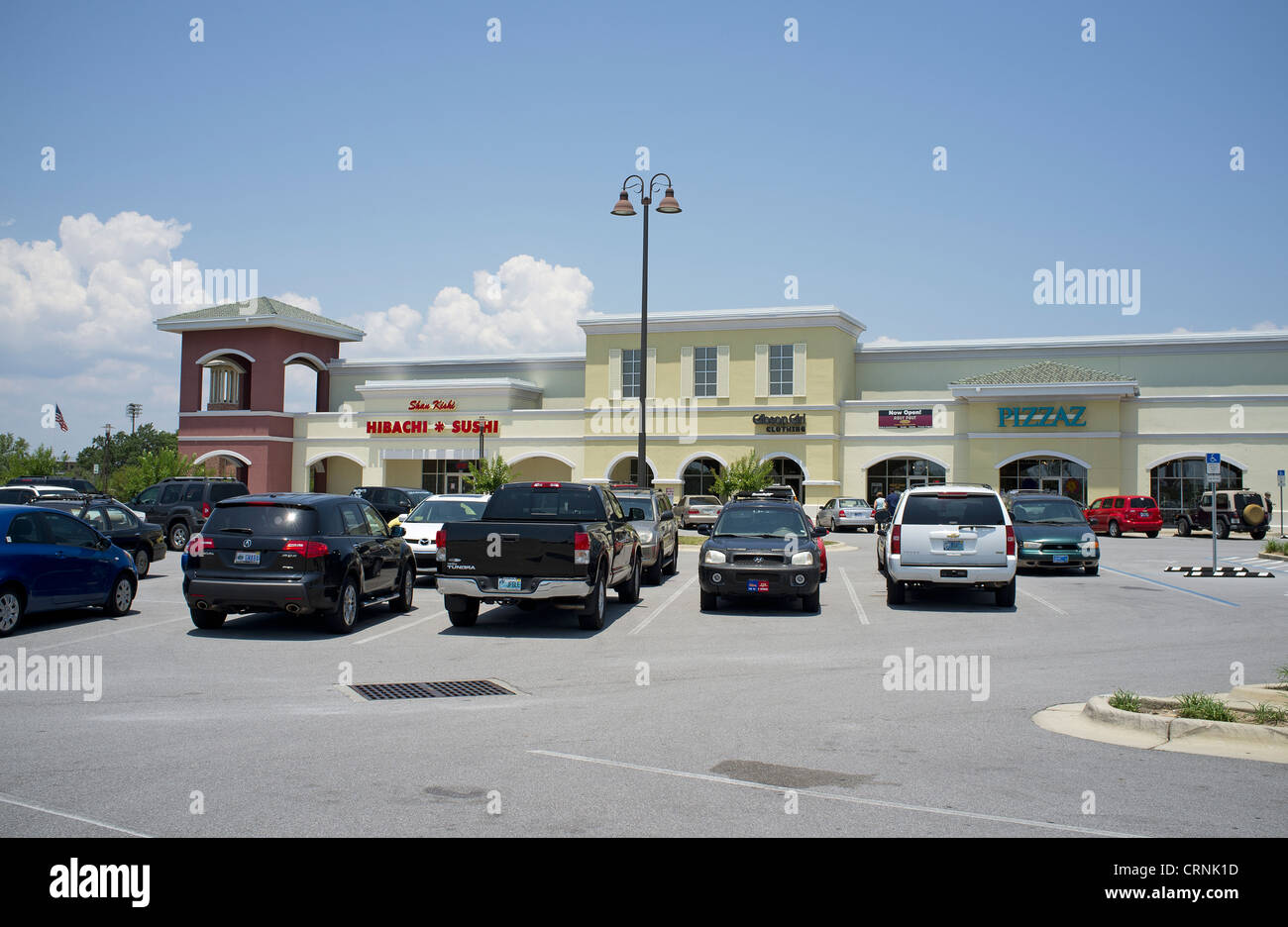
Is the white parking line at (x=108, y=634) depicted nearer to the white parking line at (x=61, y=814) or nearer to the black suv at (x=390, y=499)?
the white parking line at (x=61, y=814)

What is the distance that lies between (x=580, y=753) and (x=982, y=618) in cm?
966

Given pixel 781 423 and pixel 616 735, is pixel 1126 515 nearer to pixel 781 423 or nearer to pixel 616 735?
pixel 781 423

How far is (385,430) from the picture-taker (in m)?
54.2

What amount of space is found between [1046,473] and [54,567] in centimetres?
4175

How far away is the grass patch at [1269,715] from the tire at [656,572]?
12524 millimetres

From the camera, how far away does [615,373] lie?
5253 centimetres

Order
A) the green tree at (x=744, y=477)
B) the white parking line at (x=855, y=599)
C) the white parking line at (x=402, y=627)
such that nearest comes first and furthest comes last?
the white parking line at (x=402, y=627)
the white parking line at (x=855, y=599)
the green tree at (x=744, y=477)

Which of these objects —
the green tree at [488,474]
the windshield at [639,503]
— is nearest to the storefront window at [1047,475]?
the green tree at [488,474]

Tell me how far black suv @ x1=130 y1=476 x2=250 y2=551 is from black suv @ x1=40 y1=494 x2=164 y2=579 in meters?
6.93

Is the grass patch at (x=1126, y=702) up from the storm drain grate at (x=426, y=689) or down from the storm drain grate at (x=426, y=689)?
up

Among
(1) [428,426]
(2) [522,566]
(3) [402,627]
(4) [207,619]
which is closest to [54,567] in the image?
(4) [207,619]

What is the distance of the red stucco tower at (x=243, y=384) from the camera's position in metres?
54.2
